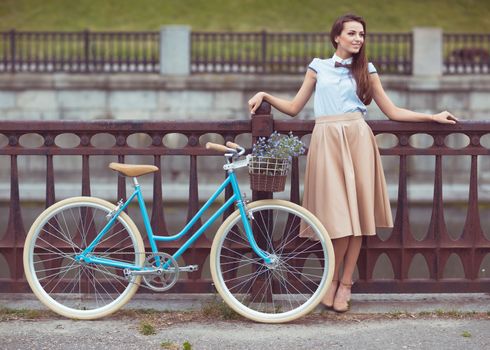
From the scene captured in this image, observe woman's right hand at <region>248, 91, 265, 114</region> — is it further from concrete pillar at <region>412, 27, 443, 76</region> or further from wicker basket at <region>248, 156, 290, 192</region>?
concrete pillar at <region>412, 27, 443, 76</region>

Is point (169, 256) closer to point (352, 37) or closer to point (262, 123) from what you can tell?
point (262, 123)

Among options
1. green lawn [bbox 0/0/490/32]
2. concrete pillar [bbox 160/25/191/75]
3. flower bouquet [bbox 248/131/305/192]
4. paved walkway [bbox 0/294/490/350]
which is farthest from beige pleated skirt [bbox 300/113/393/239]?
green lawn [bbox 0/0/490/32]

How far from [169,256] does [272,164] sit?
0.89m

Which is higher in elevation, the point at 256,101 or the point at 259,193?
the point at 256,101

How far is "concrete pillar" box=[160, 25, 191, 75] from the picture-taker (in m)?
17.9

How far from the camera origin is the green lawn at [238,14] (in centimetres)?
2775

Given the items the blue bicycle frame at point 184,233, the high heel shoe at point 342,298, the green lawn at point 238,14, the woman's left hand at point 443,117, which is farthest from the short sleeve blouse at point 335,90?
the green lawn at point 238,14

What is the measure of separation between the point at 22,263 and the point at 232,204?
1.59m

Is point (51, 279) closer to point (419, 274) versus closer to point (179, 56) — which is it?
point (419, 274)

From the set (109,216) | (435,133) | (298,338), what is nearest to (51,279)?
(109,216)

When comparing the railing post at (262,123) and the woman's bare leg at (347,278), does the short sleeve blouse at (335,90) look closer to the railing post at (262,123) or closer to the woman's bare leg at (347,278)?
the railing post at (262,123)

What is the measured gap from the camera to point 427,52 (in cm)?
1827

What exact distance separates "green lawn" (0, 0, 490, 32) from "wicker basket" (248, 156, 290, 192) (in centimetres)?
2212

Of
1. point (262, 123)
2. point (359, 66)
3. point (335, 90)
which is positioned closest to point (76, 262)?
point (262, 123)
